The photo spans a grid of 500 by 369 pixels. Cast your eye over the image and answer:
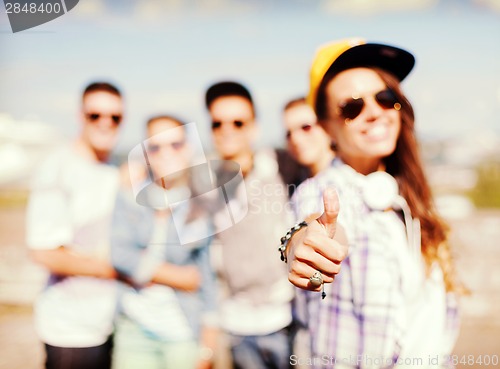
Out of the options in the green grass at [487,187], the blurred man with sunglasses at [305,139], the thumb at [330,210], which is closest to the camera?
the thumb at [330,210]

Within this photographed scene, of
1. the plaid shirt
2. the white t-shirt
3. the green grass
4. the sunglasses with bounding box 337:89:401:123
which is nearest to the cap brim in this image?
the sunglasses with bounding box 337:89:401:123

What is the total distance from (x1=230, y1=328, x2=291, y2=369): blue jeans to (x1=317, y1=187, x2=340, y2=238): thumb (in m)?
0.81

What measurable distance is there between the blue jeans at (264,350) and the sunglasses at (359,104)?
83cm

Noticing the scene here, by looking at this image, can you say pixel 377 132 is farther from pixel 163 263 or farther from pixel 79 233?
pixel 79 233

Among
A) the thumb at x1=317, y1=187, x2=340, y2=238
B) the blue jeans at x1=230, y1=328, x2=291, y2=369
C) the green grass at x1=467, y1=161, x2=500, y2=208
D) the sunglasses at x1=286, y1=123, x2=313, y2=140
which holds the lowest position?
the blue jeans at x1=230, y1=328, x2=291, y2=369

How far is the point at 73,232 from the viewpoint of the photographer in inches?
69.4

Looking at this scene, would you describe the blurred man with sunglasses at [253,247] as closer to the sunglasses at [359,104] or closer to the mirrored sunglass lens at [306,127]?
the mirrored sunglass lens at [306,127]

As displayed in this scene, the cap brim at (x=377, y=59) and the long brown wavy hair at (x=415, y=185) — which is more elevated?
the cap brim at (x=377, y=59)

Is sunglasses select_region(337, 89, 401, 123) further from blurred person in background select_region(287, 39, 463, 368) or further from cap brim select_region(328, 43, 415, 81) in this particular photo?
cap brim select_region(328, 43, 415, 81)

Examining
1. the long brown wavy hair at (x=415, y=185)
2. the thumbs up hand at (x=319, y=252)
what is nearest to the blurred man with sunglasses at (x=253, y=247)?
the long brown wavy hair at (x=415, y=185)

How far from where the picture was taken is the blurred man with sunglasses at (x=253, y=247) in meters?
1.75

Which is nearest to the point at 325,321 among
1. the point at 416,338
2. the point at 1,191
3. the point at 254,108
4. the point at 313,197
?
the point at 416,338

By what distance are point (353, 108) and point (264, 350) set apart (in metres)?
0.95

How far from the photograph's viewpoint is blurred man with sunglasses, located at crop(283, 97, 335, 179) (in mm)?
1732
